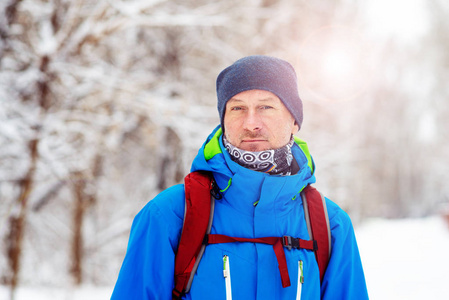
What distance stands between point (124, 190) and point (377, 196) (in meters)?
24.7

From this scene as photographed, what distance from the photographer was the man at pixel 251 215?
1.43 m

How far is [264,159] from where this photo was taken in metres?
1.64

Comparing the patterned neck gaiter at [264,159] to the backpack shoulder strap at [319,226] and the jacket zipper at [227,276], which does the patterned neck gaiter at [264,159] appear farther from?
the jacket zipper at [227,276]

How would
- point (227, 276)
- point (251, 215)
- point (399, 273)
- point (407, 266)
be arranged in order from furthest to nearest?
1. point (407, 266)
2. point (399, 273)
3. point (251, 215)
4. point (227, 276)

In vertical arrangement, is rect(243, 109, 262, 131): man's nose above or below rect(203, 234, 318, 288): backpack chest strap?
above

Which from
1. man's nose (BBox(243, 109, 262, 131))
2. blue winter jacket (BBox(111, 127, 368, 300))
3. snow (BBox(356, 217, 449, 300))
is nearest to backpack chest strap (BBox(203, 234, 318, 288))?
blue winter jacket (BBox(111, 127, 368, 300))

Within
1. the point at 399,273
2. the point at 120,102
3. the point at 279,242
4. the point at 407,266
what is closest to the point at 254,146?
the point at 279,242

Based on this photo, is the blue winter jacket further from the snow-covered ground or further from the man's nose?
the snow-covered ground

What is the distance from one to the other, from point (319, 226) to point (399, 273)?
836 cm

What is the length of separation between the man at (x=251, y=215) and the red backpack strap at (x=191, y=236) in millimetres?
28

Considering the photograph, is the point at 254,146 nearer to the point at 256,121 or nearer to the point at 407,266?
the point at 256,121

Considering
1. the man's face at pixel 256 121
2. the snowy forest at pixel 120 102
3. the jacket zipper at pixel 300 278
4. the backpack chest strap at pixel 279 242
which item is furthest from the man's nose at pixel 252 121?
the snowy forest at pixel 120 102

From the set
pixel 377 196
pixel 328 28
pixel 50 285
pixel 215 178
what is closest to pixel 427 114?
pixel 377 196

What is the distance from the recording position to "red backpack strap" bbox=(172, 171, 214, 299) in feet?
4.67
